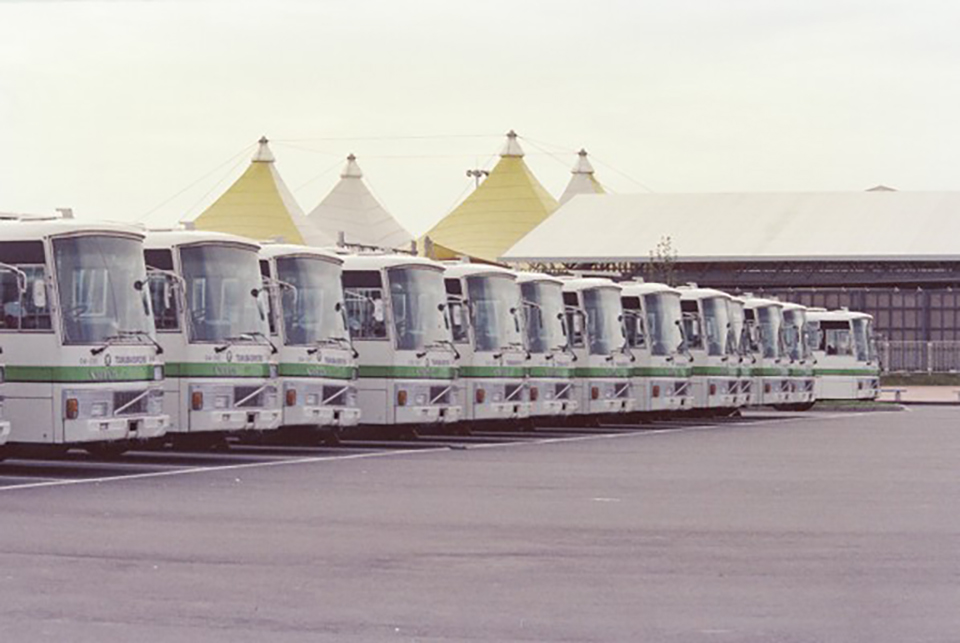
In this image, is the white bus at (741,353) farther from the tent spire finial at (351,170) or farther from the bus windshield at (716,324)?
the tent spire finial at (351,170)

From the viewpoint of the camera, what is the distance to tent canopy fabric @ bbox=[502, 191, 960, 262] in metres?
74.6

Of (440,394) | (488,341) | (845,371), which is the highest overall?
(488,341)

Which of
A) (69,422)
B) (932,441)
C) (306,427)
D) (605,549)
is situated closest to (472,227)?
(932,441)

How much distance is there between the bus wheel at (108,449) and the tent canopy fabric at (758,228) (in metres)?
48.1

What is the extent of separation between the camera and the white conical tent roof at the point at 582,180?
108250mm

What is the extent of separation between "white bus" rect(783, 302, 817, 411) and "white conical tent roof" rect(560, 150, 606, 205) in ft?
169

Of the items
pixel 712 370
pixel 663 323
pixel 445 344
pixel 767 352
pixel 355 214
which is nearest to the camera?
pixel 445 344

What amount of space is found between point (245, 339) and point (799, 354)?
97.9 feet

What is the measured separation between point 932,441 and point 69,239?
16778 millimetres

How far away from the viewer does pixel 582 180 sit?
109125 millimetres

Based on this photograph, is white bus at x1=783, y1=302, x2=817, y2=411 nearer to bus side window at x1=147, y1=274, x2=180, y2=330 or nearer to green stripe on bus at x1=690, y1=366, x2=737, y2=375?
green stripe on bus at x1=690, y1=366, x2=737, y2=375

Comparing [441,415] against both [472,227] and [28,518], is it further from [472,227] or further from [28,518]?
[472,227]

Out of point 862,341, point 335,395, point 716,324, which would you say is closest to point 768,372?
point 716,324

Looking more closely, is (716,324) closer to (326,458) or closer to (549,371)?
(549,371)
